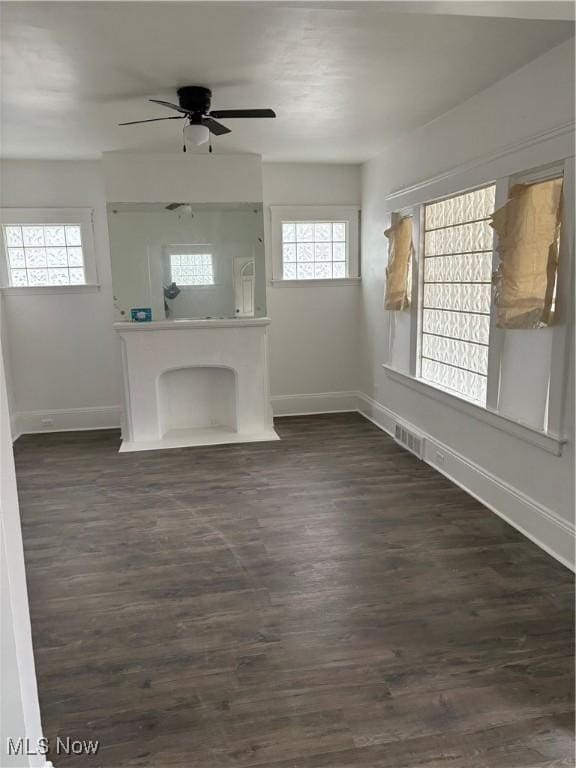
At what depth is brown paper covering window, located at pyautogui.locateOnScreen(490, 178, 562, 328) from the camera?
294 cm

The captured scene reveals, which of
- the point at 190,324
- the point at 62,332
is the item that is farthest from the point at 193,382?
the point at 62,332

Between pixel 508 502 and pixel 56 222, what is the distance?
4.99 metres

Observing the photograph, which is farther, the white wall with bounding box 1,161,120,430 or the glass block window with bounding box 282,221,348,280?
the glass block window with bounding box 282,221,348,280

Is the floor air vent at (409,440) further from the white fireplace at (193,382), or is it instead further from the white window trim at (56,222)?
the white window trim at (56,222)

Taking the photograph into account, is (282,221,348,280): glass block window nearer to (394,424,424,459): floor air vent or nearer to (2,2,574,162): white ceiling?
(2,2,574,162): white ceiling

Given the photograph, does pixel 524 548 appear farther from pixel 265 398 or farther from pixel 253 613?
pixel 265 398

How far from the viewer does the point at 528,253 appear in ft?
10.1

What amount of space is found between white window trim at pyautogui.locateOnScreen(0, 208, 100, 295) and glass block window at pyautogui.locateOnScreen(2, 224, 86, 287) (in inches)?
1.8

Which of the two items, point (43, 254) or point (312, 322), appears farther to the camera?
point (312, 322)

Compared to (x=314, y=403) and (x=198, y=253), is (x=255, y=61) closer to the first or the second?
(x=198, y=253)

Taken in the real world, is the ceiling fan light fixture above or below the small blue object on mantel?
above

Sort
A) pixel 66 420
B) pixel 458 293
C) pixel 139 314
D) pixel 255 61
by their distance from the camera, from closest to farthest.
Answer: pixel 255 61 < pixel 458 293 < pixel 139 314 < pixel 66 420

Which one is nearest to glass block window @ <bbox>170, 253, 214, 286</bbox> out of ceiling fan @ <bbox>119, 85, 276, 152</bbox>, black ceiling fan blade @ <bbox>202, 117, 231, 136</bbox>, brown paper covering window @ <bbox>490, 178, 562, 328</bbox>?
black ceiling fan blade @ <bbox>202, 117, 231, 136</bbox>

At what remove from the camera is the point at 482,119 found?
3561 mm
